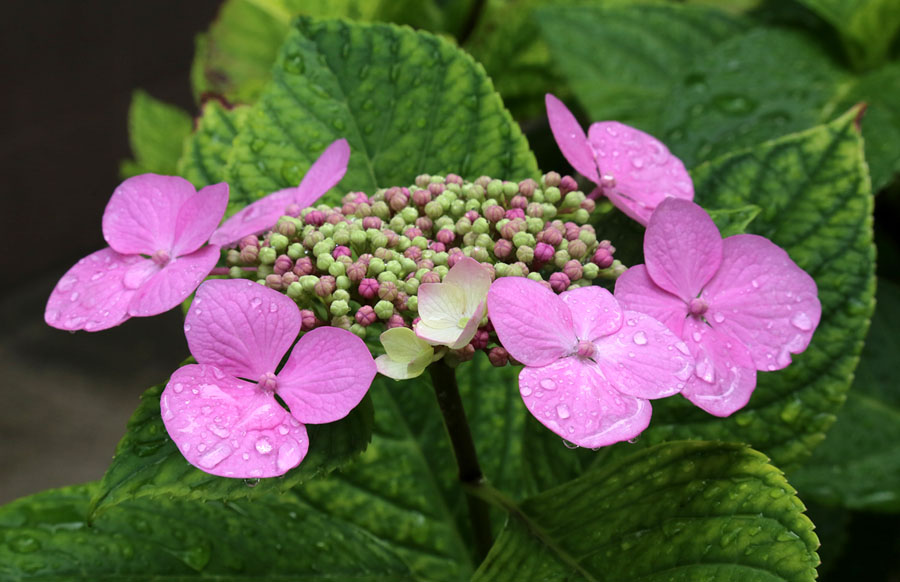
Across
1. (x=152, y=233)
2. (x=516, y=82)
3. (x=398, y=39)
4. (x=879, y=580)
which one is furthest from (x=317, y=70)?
(x=879, y=580)

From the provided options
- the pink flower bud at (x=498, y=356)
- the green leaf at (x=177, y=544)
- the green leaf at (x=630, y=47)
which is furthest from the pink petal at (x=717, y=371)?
the green leaf at (x=630, y=47)

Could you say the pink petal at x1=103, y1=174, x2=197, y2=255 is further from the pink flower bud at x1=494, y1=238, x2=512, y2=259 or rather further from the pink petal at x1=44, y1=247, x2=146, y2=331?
the pink flower bud at x1=494, y1=238, x2=512, y2=259

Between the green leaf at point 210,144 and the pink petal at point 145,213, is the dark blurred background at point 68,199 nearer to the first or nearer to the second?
the green leaf at point 210,144

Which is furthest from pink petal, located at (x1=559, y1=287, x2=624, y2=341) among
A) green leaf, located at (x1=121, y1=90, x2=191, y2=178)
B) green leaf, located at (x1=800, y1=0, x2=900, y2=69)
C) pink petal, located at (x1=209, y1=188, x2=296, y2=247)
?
green leaf, located at (x1=121, y1=90, x2=191, y2=178)

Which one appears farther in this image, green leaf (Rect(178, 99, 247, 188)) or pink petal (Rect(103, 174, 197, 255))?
green leaf (Rect(178, 99, 247, 188))

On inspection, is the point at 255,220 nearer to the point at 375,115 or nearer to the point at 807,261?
the point at 375,115
